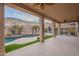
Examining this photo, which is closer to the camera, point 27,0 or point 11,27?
point 27,0

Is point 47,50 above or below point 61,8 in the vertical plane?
below

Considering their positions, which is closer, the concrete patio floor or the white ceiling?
the concrete patio floor

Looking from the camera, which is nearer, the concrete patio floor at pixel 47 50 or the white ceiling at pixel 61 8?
the concrete patio floor at pixel 47 50

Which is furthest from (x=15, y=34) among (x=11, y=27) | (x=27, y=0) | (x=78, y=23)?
(x=78, y=23)

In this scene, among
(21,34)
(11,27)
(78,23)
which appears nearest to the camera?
(11,27)

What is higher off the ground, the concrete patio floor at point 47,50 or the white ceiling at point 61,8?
the white ceiling at point 61,8

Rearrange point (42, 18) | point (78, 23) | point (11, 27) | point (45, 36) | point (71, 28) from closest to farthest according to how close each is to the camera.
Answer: point (11, 27), point (42, 18), point (45, 36), point (71, 28), point (78, 23)

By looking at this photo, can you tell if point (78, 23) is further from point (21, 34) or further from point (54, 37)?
point (21, 34)

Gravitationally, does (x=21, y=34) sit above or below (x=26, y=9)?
below

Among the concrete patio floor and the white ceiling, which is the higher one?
the white ceiling

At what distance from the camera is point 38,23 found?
426 inches

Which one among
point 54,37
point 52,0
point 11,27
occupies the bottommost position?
point 54,37

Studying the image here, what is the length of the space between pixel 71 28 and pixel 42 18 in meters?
2.80

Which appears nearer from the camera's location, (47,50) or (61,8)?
(47,50)
